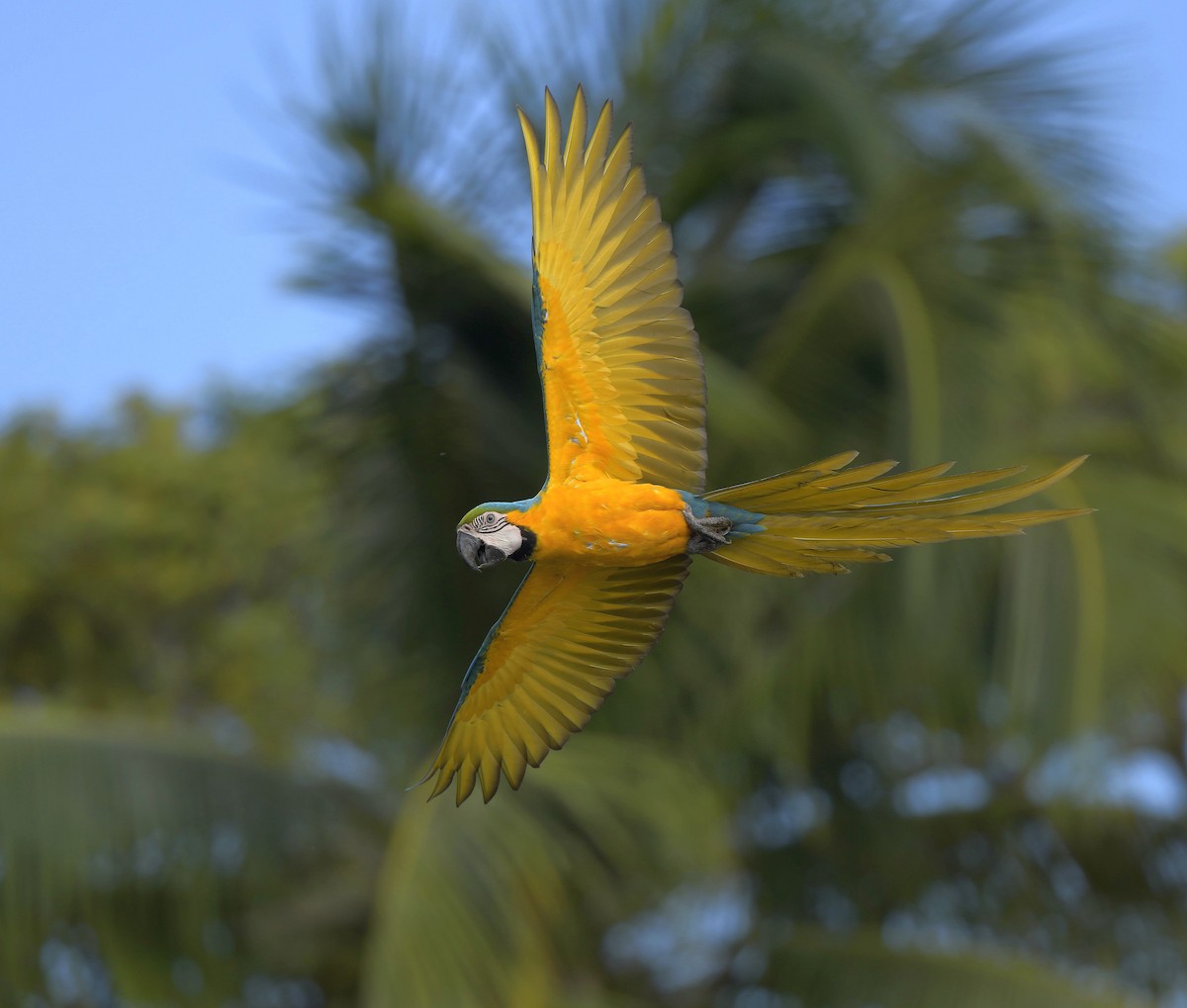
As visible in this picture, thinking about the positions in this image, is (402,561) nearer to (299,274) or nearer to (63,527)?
(299,274)

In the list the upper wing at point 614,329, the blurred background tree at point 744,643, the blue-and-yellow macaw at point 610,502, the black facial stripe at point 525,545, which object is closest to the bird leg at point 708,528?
the blue-and-yellow macaw at point 610,502

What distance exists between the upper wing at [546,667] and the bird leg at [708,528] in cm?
40

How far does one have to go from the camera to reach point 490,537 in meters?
3.39

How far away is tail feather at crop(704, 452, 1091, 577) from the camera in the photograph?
314cm

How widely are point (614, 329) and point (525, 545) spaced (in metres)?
0.59

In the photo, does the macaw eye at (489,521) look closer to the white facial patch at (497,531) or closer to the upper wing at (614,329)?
the white facial patch at (497,531)

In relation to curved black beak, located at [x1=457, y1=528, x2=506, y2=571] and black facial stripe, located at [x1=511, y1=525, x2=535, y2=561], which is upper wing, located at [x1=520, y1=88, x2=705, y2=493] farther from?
curved black beak, located at [x1=457, y1=528, x2=506, y2=571]

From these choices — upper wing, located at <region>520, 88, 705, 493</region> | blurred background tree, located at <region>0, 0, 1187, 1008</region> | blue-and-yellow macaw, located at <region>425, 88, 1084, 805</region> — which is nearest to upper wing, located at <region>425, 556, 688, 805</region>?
blue-and-yellow macaw, located at <region>425, 88, 1084, 805</region>

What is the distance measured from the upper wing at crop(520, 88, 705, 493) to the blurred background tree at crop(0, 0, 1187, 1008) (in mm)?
4103

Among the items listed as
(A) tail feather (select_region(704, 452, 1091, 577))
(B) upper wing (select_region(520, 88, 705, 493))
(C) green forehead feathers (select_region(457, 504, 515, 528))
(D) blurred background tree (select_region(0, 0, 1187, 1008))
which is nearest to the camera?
(A) tail feather (select_region(704, 452, 1091, 577))

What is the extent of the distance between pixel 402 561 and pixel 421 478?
0.58 m

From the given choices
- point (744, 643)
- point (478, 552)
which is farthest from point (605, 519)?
point (744, 643)

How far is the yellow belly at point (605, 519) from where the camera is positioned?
3467mm

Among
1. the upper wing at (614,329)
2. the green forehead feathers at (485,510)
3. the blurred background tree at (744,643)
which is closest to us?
the green forehead feathers at (485,510)
